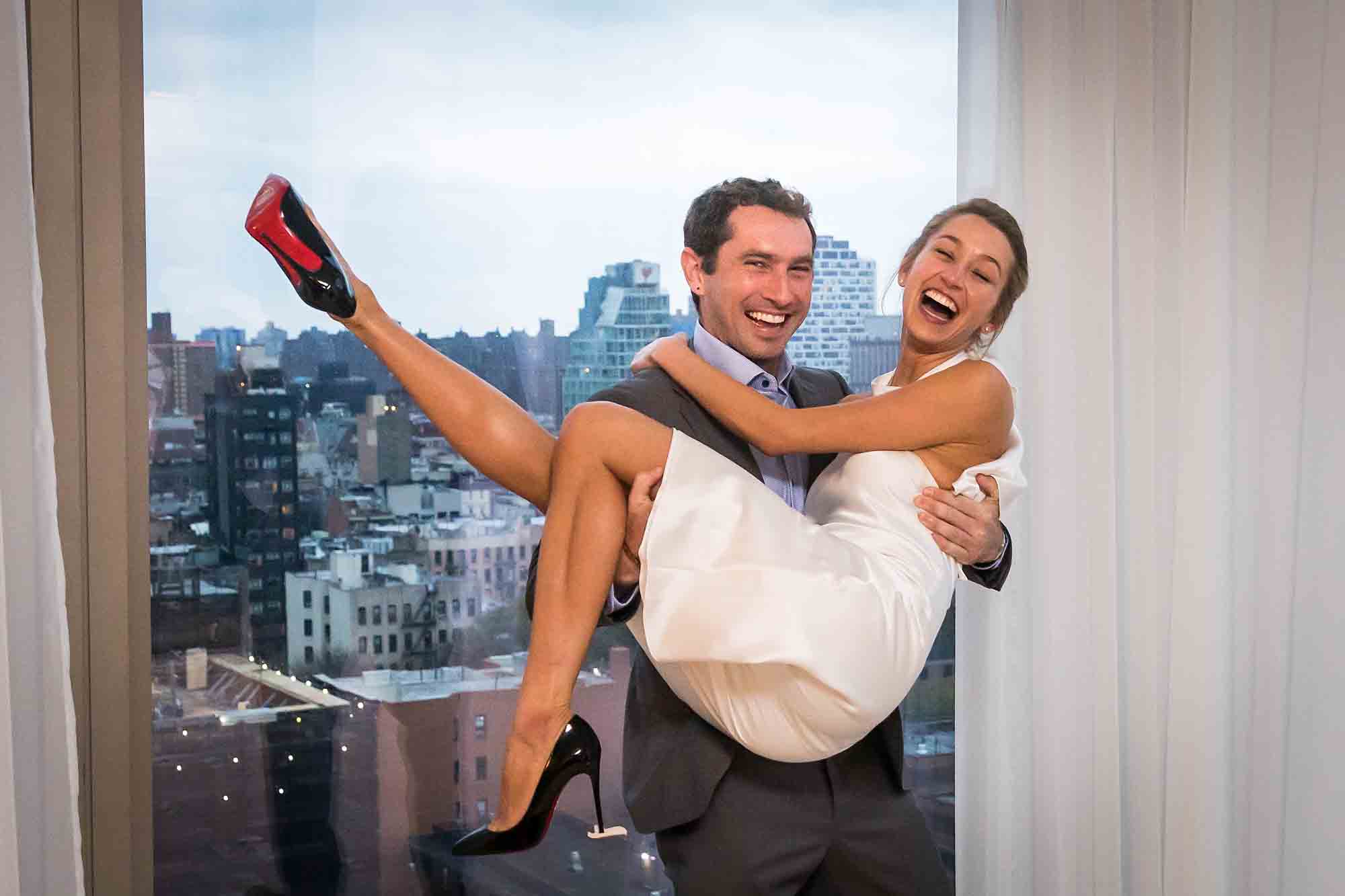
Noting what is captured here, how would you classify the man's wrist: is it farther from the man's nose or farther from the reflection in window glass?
the reflection in window glass

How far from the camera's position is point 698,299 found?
235 centimetres

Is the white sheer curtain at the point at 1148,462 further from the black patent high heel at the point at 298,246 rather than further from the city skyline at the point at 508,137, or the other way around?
the black patent high heel at the point at 298,246

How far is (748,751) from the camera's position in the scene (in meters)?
2.12

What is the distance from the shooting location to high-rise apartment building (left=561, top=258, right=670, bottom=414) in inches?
108

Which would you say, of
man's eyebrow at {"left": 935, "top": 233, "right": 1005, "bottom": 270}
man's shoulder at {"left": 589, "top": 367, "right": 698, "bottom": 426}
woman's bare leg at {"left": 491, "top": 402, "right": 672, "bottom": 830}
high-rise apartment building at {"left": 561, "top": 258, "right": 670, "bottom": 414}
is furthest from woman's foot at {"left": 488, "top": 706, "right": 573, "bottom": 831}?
man's eyebrow at {"left": 935, "top": 233, "right": 1005, "bottom": 270}

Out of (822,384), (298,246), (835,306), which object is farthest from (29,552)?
(835,306)

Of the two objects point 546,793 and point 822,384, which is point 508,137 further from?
point 546,793

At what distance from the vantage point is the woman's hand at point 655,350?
7.09 feet

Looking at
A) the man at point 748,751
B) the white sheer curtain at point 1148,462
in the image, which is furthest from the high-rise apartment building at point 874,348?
the man at point 748,751

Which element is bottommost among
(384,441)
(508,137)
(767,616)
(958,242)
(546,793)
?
(546,793)

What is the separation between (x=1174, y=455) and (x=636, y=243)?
1315 mm

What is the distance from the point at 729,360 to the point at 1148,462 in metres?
1.17

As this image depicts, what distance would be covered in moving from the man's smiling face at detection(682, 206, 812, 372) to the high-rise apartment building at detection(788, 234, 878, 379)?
672 millimetres

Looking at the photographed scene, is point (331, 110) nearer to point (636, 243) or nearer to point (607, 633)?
point (636, 243)
